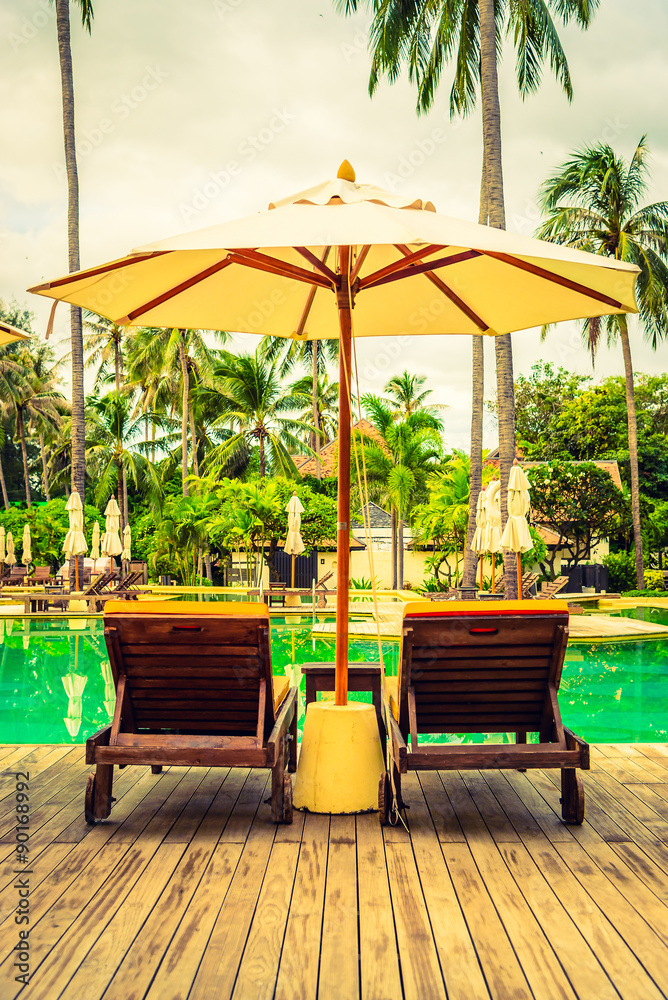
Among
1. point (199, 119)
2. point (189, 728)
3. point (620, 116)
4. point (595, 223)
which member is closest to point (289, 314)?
point (189, 728)

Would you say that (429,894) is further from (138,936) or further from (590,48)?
(590,48)

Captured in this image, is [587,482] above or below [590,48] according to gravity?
below

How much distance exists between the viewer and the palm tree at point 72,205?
54.4 ft

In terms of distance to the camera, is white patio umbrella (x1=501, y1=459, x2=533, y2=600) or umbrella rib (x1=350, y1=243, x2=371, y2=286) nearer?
umbrella rib (x1=350, y1=243, x2=371, y2=286)

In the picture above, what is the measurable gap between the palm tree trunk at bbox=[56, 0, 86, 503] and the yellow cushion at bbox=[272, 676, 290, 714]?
45.3 feet

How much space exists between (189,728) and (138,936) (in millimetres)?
1239

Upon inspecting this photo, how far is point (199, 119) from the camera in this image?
11930 millimetres

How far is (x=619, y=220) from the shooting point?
22.4 metres

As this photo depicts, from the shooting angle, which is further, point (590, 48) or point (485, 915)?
point (590, 48)

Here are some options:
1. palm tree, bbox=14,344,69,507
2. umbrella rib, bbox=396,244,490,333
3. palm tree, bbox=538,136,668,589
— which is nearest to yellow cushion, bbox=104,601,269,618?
umbrella rib, bbox=396,244,490,333

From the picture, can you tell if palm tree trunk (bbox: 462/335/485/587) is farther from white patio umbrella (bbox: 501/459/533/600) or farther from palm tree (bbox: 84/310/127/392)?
palm tree (bbox: 84/310/127/392)

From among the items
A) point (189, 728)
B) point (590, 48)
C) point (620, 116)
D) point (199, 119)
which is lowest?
point (189, 728)

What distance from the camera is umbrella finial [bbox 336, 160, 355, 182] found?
3.72 m

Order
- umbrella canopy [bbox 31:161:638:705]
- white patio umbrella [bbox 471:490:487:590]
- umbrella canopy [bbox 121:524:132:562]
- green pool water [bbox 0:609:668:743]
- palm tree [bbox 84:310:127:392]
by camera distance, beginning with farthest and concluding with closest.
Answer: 1. palm tree [bbox 84:310:127:392]
2. umbrella canopy [bbox 121:524:132:562]
3. white patio umbrella [bbox 471:490:487:590]
4. green pool water [bbox 0:609:668:743]
5. umbrella canopy [bbox 31:161:638:705]
